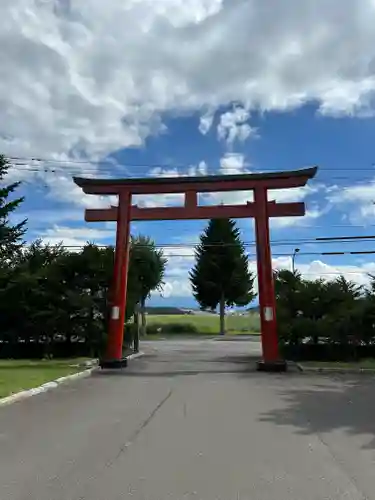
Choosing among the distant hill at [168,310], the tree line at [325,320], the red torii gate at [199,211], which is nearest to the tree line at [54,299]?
the red torii gate at [199,211]

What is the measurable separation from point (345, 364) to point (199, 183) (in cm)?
932

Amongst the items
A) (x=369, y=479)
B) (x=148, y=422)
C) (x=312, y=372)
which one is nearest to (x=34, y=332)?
(x=312, y=372)

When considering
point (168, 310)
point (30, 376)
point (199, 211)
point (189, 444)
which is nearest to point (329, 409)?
point (189, 444)

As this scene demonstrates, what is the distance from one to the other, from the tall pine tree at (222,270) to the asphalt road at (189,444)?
2050 inches

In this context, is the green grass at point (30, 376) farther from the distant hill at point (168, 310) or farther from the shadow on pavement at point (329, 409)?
the distant hill at point (168, 310)

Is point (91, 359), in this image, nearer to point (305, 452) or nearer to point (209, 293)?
point (305, 452)

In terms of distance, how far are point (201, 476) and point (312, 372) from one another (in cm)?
1649

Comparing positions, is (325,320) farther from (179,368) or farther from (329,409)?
(329,409)

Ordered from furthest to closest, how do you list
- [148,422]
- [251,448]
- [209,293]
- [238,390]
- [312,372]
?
[209,293] < [312,372] < [238,390] < [148,422] < [251,448]

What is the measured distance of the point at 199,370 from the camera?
73.7ft

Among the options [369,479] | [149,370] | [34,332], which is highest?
[34,332]

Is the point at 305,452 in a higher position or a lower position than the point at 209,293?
lower

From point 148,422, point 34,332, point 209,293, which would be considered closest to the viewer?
point 148,422

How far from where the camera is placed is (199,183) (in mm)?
24406
